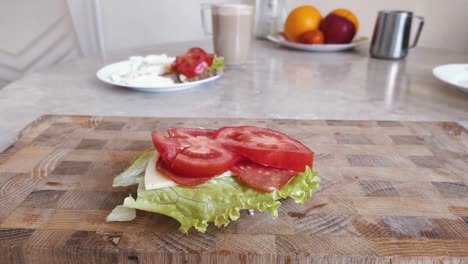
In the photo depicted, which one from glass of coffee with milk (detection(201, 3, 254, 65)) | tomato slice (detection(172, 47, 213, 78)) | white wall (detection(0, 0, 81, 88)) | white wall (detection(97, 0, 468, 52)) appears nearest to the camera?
tomato slice (detection(172, 47, 213, 78))

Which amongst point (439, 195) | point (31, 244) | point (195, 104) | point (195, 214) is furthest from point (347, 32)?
point (31, 244)

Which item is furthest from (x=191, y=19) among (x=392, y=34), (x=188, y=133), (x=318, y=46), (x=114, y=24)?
(x=188, y=133)

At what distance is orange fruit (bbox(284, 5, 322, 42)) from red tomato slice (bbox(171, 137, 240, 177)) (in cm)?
120

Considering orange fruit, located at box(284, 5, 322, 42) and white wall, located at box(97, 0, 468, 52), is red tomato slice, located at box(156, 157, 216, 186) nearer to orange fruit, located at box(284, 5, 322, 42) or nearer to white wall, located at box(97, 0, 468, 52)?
orange fruit, located at box(284, 5, 322, 42)

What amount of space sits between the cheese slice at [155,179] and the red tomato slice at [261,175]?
2 cm

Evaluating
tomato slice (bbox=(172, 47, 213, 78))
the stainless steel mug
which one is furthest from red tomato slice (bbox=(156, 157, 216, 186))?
the stainless steel mug

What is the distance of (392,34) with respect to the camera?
4.87 feet

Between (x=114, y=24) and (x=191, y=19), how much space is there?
0.50 m

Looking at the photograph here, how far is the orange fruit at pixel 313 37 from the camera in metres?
1.62

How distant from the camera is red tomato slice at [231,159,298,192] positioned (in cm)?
53

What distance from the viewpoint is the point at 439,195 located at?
577mm

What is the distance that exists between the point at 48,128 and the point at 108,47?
6.21 feet

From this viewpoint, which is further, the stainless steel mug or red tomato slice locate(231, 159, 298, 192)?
the stainless steel mug

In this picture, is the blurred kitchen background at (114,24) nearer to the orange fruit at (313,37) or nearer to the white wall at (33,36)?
the white wall at (33,36)
